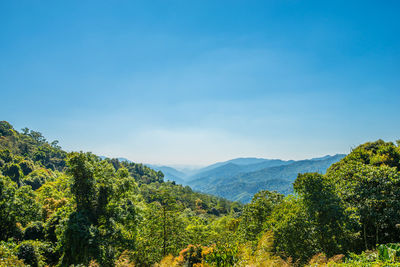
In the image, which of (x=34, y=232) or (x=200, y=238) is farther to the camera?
(x=200, y=238)

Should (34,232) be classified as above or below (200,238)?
above

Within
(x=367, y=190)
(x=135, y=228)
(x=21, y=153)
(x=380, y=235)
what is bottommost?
(x=380, y=235)

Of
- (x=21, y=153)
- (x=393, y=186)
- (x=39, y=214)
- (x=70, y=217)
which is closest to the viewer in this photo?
(x=393, y=186)

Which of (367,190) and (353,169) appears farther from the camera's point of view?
(353,169)

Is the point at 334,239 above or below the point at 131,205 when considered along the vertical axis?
below

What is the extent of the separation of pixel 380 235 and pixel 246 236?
8488mm

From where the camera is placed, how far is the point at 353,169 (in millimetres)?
10969

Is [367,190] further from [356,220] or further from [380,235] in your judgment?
[380,235]

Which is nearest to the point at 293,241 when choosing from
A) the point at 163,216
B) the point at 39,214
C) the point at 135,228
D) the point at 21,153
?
the point at 163,216

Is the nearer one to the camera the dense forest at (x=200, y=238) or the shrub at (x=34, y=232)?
the dense forest at (x=200, y=238)

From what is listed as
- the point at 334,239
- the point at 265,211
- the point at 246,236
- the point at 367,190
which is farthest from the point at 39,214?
the point at 367,190

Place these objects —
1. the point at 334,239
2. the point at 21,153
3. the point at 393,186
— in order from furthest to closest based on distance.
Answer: the point at 21,153 → the point at 334,239 → the point at 393,186

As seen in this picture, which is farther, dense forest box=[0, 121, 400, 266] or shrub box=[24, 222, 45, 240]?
shrub box=[24, 222, 45, 240]

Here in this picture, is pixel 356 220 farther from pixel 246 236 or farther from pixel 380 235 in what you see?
pixel 246 236
